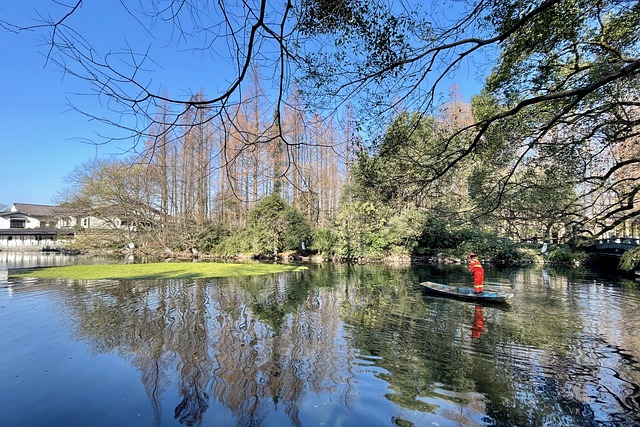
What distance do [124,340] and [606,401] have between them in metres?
8.20

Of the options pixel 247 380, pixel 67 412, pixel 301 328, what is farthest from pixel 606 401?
pixel 67 412

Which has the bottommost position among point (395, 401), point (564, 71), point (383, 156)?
point (395, 401)

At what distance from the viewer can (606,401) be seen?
183 inches

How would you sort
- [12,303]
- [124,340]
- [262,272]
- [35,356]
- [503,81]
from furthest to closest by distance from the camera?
[262,272] → [12,303] → [503,81] → [124,340] → [35,356]

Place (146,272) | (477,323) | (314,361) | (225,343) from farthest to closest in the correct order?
(146,272) → (477,323) → (225,343) → (314,361)

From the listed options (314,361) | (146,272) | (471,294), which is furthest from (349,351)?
(146,272)

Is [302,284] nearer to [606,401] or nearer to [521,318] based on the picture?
[521,318]

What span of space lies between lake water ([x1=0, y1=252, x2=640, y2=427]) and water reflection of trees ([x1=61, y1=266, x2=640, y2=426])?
0.03 meters

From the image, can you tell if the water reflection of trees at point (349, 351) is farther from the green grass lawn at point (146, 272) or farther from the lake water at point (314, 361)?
the green grass lawn at point (146, 272)

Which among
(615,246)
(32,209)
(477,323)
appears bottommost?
(477,323)

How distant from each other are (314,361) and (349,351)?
2.74 ft

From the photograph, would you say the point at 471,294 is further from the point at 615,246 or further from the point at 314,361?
the point at 615,246

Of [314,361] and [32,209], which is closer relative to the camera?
[314,361]

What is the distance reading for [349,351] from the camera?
6582 millimetres
